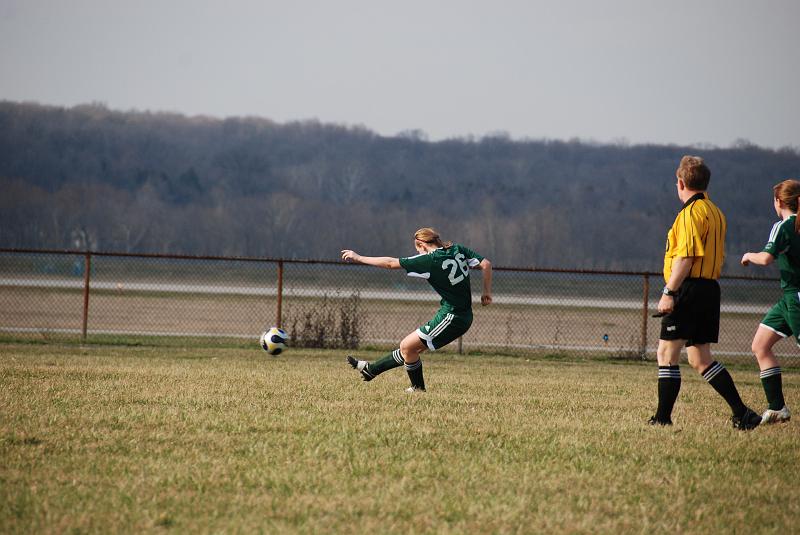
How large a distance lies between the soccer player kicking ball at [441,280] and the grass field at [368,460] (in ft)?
1.91

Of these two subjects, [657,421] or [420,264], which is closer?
[657,421]

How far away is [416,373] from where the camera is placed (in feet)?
32.0

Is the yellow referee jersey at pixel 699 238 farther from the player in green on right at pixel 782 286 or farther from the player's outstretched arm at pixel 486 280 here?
the player's outstretched arm at pixel 486 280

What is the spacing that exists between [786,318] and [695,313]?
40.5 inches

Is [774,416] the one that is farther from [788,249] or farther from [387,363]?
[387,363]

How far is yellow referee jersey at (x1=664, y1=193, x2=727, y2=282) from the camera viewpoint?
23.4ft

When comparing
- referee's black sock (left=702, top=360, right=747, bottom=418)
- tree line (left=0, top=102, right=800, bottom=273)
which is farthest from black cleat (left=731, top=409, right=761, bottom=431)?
tree line (left=0, top=102, right=800, bottom=273)

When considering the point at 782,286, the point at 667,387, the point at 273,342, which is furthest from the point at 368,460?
the point at 273,342

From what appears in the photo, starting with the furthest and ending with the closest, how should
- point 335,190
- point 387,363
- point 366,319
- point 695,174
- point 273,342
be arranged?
1. point 335,190
2. point 366,319
3. point 273,342
4. point 387,363
5. point 695,174

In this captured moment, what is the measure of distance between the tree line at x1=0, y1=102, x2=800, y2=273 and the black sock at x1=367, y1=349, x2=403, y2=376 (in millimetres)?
95433

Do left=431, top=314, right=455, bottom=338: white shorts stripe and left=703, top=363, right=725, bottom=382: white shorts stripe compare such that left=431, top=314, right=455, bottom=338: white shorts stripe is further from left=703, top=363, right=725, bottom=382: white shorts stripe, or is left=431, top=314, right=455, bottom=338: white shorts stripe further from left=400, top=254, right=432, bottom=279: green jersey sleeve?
left=703, top=363, right=725, bottom=382: white shorts stripe

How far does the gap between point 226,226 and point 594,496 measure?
396ft

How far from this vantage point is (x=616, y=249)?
124000 millimetres

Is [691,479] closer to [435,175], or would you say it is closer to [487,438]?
[487,438]
